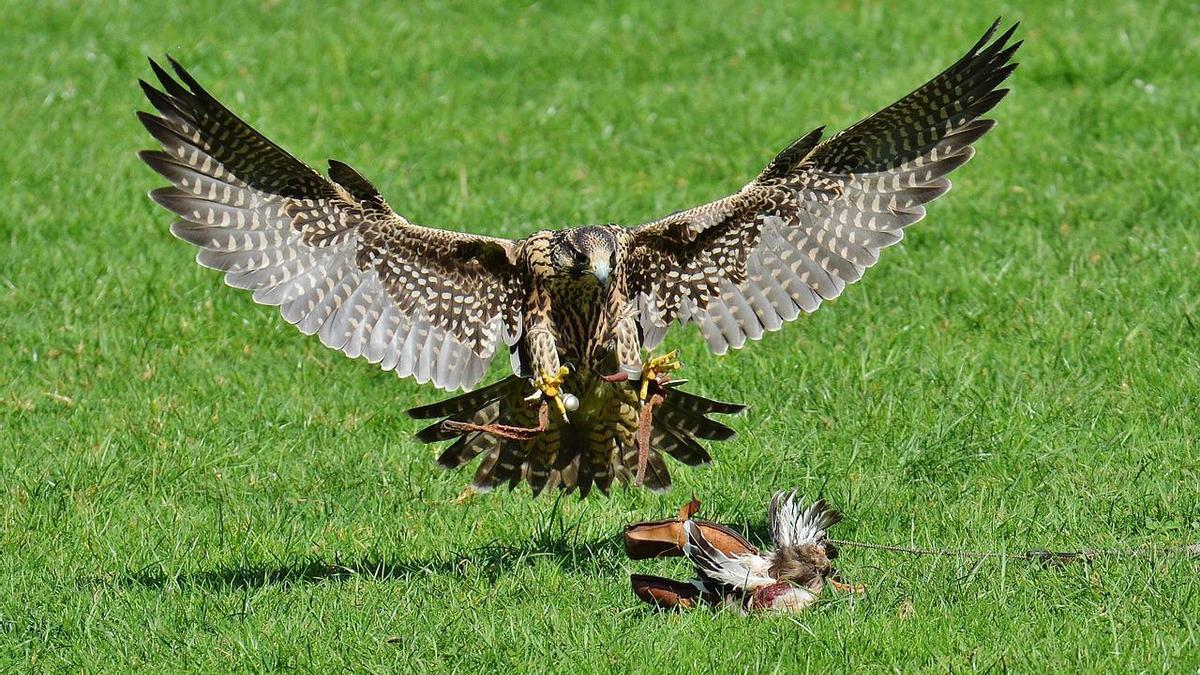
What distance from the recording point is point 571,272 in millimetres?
6000

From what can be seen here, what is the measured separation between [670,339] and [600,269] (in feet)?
8.00

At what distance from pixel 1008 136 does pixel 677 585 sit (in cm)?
554

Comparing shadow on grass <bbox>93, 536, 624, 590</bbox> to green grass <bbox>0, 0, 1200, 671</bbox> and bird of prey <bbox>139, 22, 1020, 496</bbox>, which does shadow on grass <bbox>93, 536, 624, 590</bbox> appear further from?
bird of prey <bbox>139, 22, 1020, 496</bbox>

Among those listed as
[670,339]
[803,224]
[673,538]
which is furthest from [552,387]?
[670,339]

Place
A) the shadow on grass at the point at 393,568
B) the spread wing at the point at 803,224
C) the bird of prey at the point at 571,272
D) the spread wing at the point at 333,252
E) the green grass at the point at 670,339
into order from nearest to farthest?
1. the green grass at the point at 670,339
2. the shadow on grass at the point at 393,568
3. the spread wing at the point at 333,252
4. the bird of prey at the point at 571,272
5. the spread wing at the point at 803,224

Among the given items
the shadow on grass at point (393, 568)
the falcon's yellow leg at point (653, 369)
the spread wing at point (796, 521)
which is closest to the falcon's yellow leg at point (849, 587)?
the spread wing at point (796, 521)

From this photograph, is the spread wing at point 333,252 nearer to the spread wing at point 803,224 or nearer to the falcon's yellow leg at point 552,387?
the falcon's yellow leg at point 552,387

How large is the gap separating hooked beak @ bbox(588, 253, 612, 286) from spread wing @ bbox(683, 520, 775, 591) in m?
0.95

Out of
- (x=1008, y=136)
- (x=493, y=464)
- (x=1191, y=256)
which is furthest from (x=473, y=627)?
(x=1008, y=136)

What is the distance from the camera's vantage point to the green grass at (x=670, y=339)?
536 centimetres

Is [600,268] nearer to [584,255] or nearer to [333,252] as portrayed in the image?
[584,255]

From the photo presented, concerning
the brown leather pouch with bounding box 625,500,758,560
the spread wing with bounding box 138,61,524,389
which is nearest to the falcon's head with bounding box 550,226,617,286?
the spread wing with bounding box 138,61,524,389

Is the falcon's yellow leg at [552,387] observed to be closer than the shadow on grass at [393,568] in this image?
No

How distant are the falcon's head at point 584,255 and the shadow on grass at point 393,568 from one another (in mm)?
1016
